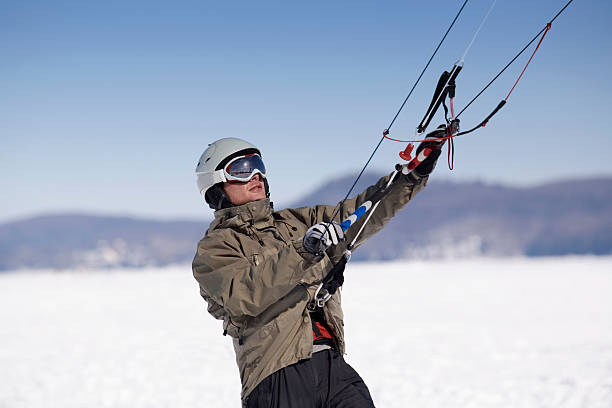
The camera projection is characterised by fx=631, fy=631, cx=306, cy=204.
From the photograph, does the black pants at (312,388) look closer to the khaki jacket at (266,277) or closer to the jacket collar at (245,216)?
the khaki jacket at (266,277)

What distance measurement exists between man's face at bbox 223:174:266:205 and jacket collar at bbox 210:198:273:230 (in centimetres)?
10

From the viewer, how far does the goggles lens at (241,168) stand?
337cm

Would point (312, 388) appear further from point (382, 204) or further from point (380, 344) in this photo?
point (380, 344)

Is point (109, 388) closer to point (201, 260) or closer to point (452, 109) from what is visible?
point (201, 260)

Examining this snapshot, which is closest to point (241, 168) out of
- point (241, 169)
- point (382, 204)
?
point (241, 169)

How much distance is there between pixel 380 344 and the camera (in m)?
9.29

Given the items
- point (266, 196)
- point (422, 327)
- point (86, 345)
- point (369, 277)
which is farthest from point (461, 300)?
point (266, 196)

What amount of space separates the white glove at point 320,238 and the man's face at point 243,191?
2.67ft

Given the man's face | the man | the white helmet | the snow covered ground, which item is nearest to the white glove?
the man

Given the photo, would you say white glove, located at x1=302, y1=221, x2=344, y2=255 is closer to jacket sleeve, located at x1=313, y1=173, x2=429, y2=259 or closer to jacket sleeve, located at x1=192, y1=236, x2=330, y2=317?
jacket sleeve, located at x1=192, y1=236, x2=330, y2=317

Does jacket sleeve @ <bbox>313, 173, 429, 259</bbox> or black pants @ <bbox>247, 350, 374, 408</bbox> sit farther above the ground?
jacket sleeve @ <bbox>313, 173, 429, 259</bbox>

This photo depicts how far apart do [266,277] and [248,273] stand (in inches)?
4.3

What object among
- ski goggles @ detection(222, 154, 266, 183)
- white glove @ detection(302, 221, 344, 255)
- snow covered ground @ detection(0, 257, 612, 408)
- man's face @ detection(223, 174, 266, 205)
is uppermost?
ski goggles @ detection(222, 154, 266, 183)

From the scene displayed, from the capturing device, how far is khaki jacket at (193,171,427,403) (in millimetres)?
2678
